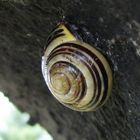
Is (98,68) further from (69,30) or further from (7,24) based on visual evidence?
(7,24)

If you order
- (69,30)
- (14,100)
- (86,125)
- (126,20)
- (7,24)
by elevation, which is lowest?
(14,100)

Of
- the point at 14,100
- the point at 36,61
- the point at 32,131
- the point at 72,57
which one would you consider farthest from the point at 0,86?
the point at 32,131

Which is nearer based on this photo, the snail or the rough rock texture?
the rough rock texture

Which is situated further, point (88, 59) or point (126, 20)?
point (88, 59)

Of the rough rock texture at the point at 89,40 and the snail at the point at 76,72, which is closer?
the rough rock texture at the point at 89,40
